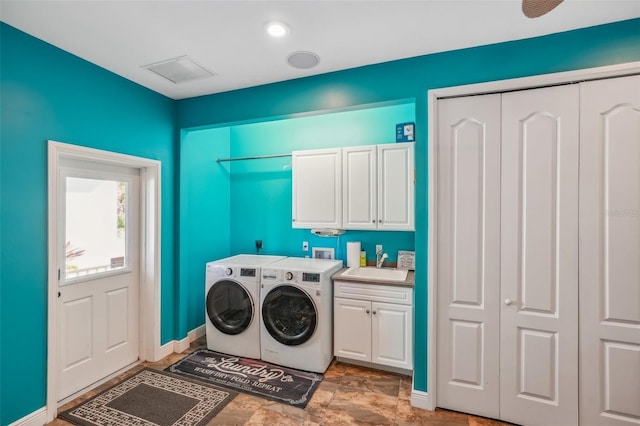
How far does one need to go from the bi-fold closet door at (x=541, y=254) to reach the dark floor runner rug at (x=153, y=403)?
71.8 inches

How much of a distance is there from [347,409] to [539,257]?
70.0 inches

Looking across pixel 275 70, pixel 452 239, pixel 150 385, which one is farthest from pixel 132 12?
pixel 150 385

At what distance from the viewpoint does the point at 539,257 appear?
1980 millimetres

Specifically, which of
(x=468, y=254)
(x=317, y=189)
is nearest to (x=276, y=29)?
(x=317, y=189)

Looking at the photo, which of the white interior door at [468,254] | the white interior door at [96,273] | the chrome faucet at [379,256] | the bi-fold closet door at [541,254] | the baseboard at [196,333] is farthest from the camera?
the baseboard at [196,333]

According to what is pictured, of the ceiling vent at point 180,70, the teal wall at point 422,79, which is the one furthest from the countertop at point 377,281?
the ceiling vent at point 180,70

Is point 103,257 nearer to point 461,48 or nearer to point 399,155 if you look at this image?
point 399,155

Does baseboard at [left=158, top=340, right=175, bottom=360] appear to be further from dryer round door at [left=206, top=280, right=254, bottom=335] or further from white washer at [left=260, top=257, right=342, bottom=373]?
white washer at [left=260, top=257, right=342, bottom=373]

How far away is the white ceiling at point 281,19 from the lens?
1694mm

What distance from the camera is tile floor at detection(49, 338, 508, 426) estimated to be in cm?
210

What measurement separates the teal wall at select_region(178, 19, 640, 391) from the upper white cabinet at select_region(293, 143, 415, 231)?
0.58m

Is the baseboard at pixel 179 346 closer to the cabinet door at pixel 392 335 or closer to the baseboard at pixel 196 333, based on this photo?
the baseboard at pixel 196 333

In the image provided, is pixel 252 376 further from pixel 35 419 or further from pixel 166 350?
pixel 35 419

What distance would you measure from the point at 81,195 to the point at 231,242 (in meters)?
1.86
